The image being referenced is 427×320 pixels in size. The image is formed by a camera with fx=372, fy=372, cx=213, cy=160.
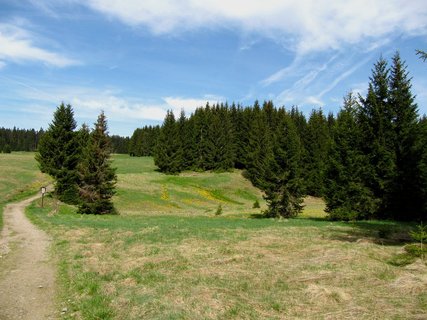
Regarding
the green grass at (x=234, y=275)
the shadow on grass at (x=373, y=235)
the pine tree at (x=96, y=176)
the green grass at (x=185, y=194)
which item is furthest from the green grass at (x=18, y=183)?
the shadow on grass at (x=373, y=235)

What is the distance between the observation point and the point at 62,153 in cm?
4681

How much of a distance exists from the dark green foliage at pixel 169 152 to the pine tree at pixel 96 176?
1751 inches

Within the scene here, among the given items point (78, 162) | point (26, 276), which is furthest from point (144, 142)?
point (26, 276)

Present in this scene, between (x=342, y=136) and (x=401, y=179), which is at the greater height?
(x=342, y=136)

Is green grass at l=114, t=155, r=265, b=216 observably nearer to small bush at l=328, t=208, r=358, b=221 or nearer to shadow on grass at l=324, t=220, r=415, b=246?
small bush at l=328, t=208, r=358, b=221

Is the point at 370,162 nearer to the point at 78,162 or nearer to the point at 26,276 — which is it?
the point at 26,276

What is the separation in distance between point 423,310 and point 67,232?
20.9 metres

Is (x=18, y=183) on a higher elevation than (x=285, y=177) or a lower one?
lower

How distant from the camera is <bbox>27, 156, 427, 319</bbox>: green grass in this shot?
8.99 meters

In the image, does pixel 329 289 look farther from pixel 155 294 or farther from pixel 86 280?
pixel 86 280

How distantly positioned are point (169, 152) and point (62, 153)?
139 feet

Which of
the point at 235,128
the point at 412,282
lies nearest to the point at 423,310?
the point at 412,282

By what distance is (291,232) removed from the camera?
76.3ft

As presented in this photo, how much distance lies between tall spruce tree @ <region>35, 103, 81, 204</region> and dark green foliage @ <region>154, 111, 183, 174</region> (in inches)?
1535
